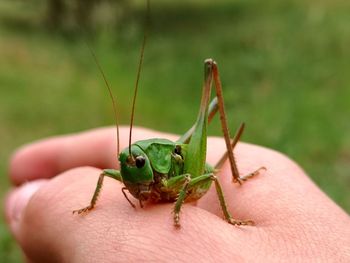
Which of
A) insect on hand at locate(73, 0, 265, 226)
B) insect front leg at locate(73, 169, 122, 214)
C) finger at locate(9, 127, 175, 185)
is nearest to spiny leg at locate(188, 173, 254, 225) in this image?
insect on hand at locate(73, 0, 265, 226)

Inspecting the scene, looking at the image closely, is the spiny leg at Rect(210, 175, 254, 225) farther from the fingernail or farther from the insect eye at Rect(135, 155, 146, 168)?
the fingernail

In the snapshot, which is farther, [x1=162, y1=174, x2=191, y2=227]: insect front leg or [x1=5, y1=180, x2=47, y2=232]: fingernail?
[x1=5, y1=180, x2=47, y2=232]: fingernail

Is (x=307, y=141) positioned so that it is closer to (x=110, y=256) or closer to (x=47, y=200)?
(x=47, y=200)

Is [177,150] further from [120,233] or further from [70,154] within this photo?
[70,154]

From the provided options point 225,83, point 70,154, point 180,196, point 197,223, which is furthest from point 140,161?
point 225,83

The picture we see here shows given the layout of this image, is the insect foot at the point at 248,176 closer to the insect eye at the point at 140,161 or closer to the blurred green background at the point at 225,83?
the insect eye at the point at 140,161

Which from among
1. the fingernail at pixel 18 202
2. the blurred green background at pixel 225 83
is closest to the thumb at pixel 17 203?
the fingernail at pixel 18 202
